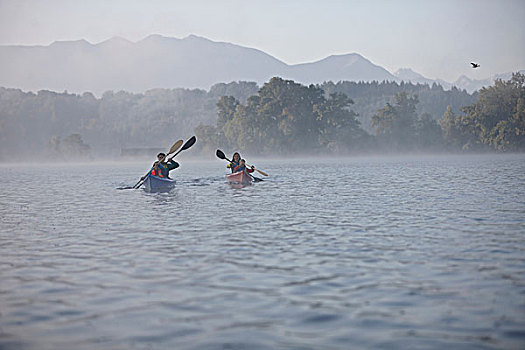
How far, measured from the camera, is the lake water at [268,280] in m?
6.69

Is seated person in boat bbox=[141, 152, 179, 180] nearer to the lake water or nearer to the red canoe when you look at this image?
the red canoe

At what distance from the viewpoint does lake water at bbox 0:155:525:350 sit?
6688 mm

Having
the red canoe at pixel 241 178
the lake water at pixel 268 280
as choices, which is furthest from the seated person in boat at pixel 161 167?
the lake water at pixel 268 280

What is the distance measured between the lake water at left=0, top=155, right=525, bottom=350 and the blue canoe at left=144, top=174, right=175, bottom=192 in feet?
39.5

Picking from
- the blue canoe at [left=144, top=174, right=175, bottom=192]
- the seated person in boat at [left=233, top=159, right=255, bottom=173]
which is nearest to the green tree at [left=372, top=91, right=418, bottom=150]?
the seated person in boat at [left=233, top=159, right=255, bottom=173]

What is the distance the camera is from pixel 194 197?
1008 inches

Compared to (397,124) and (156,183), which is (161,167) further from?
(397,124)

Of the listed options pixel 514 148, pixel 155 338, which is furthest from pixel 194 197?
pixel 514 148

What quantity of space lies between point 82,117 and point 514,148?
391ft

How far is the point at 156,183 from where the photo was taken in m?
30.8

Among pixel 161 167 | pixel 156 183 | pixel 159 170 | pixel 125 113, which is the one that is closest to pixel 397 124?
pixel 161 167

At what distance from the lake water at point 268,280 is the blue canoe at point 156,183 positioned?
39.5 feet

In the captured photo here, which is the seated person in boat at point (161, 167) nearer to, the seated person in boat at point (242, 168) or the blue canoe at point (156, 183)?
the blue canoe at point (156, 183)

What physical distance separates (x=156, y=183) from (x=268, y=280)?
2241 cm
